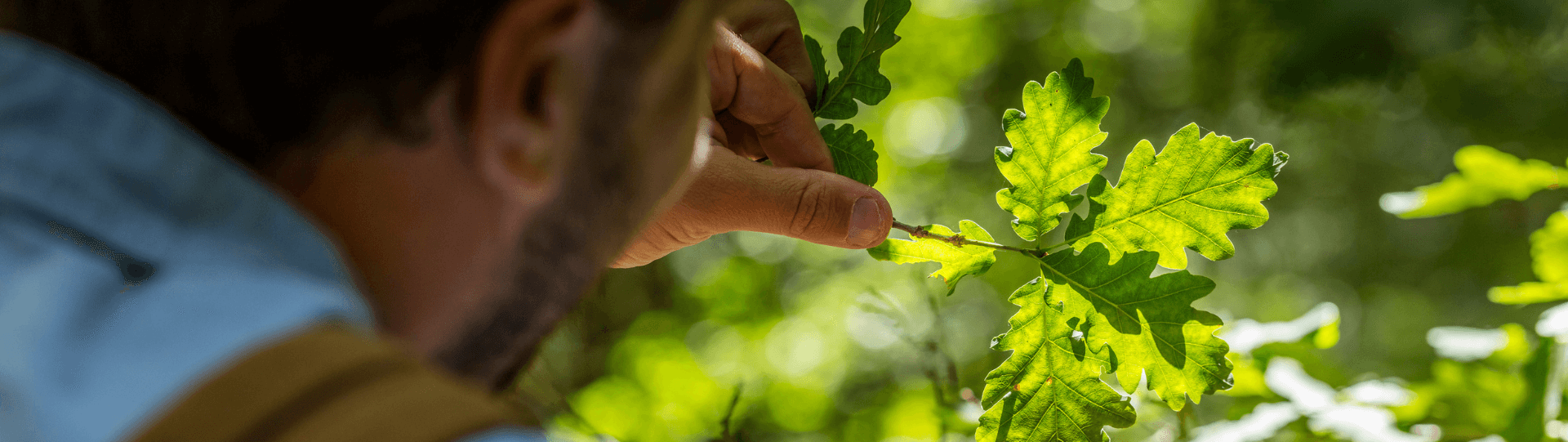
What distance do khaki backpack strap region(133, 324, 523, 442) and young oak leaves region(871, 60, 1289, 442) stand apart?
62cm

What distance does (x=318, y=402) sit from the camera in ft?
1.07

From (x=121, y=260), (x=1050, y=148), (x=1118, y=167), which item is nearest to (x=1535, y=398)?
(x=1050, y=148)

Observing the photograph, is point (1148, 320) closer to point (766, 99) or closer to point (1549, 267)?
point (766, 99)

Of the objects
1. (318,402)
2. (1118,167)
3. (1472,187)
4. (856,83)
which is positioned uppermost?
(1118,167)

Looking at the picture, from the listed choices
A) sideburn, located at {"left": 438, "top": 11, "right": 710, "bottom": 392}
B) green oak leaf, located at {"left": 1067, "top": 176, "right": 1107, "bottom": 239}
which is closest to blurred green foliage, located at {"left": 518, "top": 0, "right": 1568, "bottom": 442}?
green oak leaf, located at {"left": 1067, "top": 176, "right": 1107, "bottom": 239}

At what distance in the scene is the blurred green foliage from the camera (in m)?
2.16

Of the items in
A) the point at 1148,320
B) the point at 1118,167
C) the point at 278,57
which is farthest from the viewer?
the point at 1118,167

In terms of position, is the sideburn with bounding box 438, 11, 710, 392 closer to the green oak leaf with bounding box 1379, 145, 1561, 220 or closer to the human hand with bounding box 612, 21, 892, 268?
the human hand with bounding box 612, 21, 892, 268

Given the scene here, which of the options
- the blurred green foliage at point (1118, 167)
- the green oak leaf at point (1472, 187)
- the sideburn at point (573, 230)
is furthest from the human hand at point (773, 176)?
the green oak leaf at point (1472, 187)

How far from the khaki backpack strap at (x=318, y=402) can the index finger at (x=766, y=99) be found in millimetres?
638

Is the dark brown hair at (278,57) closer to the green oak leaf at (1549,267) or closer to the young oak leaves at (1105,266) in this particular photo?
the young oak leaves at (1105,266)

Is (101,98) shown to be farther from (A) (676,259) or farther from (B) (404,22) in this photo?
(A) (676,259)

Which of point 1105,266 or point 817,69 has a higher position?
point 817,69

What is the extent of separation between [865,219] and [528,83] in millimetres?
510
